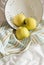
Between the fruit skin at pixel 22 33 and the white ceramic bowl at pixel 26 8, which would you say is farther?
the white ceramic bowl at pixel 26 8

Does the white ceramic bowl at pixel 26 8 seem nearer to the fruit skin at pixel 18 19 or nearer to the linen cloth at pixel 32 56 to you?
the fruit skin at pixel 18 19

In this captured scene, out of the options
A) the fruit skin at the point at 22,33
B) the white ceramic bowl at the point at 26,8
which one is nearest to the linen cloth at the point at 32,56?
the fruit skin at the point at 22,33

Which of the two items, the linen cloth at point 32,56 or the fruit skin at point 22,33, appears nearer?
the linen cloth at point 32,56

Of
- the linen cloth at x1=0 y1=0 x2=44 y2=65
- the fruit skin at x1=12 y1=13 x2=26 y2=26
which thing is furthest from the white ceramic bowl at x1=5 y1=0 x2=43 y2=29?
the linen cloth at x1=0 y1=0 x2=44 y2=65

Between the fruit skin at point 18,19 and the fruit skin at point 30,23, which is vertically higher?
the fruit skin at point 18,19

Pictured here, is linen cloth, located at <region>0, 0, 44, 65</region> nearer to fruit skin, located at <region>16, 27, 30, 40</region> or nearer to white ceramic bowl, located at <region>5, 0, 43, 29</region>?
fruit skin, located at <region>16, 27, 30, 40</region>

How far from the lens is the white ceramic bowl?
86 centimetres

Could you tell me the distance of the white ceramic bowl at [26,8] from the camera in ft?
2.83

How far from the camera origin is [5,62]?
0.64 m

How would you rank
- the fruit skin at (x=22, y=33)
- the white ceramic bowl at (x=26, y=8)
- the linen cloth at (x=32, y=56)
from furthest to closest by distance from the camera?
1. the white ceramic bowl at (x=26, y=8)
2. the fruit skin at (x=22, y=33)
3. the linen cloth at (x=32, y=56)

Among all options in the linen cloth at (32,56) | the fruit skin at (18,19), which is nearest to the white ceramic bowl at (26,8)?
the fruit skin at (18,19)

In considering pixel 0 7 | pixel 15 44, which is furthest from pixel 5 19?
pixel 15 44

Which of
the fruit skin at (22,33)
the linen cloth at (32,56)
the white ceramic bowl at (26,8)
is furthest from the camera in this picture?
the white ceramic bowl at (26,8)

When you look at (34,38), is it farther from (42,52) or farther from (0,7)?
(0,7)
